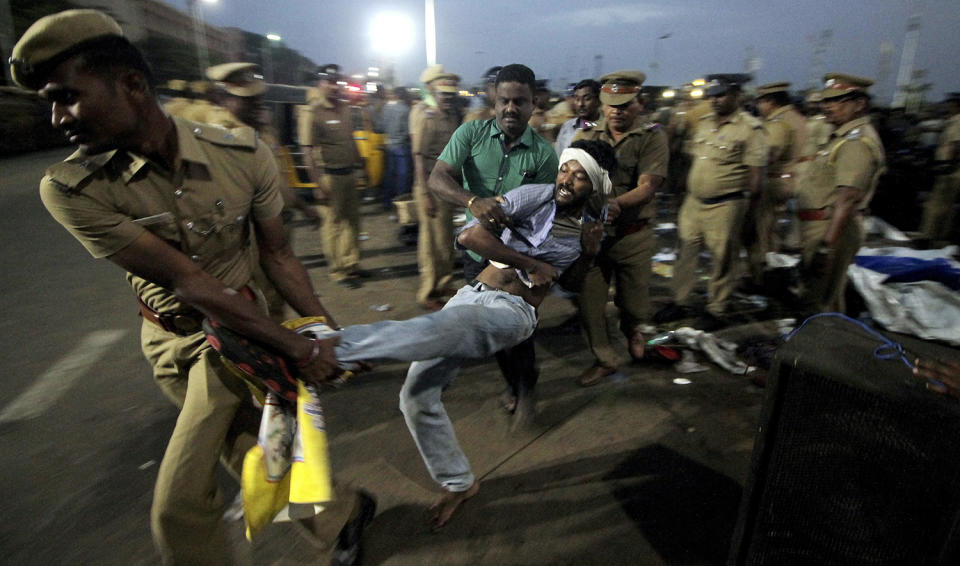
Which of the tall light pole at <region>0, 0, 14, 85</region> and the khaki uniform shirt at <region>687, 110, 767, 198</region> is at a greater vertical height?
the tall light pole at <region>0, 0, 14, 85</region>

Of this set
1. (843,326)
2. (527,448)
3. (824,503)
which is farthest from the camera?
(527,448)

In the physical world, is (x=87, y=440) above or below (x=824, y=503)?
below

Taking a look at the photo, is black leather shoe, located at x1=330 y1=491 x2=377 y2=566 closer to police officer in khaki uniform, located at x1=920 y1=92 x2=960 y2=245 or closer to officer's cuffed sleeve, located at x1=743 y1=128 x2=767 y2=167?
officer's cuffed sleeve, located at x1=743 y1=128 x2=767 y2=167

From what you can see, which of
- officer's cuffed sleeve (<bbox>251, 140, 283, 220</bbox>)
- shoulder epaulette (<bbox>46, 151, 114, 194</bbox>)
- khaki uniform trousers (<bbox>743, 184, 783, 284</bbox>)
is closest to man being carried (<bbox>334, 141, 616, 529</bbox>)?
officer's cuffed sleeve (<bbox>251, 140, 283, 220</bbox>)

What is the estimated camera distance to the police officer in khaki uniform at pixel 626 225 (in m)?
3.72

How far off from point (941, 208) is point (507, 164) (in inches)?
274

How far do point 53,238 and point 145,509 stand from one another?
251 inches

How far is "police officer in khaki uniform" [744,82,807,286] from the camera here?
215 inches

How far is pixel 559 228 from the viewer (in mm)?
2678

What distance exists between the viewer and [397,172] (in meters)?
8.73

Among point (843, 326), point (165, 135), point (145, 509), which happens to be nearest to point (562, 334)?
point (843, 326)

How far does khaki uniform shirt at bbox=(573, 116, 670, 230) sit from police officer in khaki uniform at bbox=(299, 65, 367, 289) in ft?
9.23

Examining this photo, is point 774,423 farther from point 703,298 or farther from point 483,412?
point 703,298

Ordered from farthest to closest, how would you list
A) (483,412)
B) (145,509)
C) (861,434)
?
(483,412), (145,509), (861,434)
